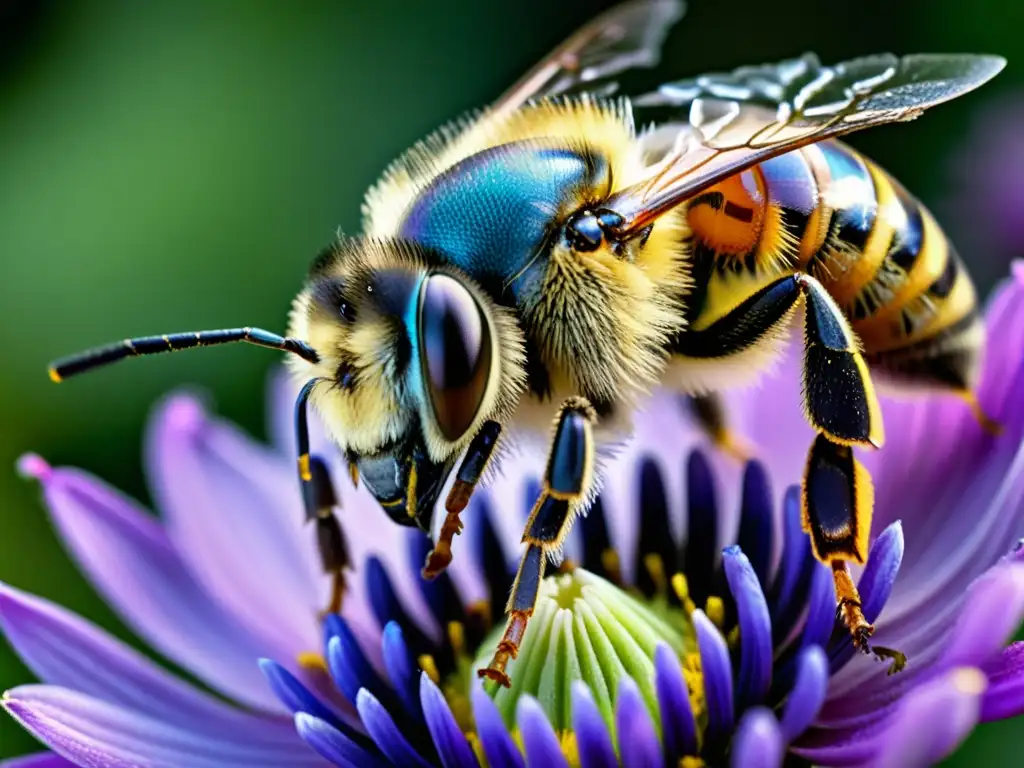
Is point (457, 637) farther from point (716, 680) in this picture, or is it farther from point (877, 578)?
point (877, 578)

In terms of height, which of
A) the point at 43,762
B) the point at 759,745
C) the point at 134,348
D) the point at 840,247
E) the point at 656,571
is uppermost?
the point at 134,348

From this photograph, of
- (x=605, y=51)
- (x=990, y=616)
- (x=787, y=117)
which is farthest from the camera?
(x=605, y=51)

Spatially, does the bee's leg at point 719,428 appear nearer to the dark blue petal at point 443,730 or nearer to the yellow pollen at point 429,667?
the yellow pollen at point 429,667

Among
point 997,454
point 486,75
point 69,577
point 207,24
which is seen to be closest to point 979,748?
point 997,454

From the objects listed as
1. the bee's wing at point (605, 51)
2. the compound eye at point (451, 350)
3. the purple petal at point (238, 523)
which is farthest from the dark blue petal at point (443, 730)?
the bee's wing at point (605, 51)

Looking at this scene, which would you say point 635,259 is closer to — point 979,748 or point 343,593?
point 343,593

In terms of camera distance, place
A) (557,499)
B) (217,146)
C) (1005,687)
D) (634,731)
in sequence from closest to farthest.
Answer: (1005,687), (634,731), (557,499), (217,146)

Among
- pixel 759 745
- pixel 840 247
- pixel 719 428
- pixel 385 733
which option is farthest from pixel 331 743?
pixel 719 428
